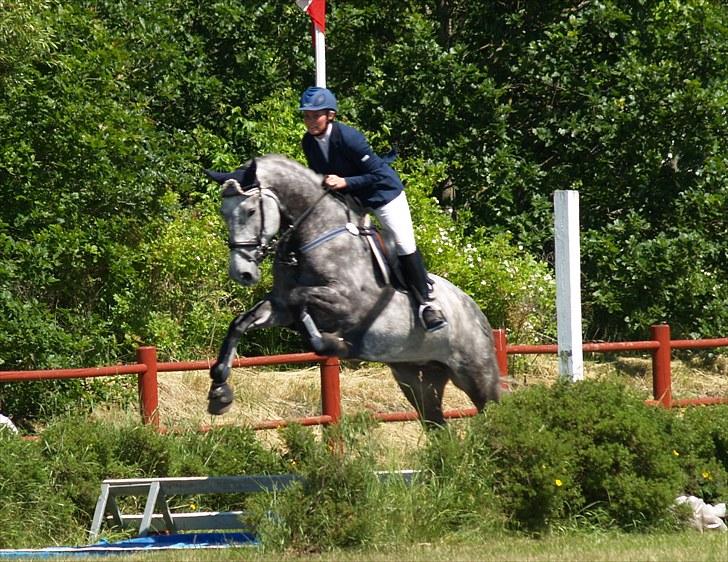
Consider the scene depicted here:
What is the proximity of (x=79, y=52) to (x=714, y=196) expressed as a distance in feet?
24.1

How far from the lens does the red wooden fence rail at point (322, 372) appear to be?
10.4 meters

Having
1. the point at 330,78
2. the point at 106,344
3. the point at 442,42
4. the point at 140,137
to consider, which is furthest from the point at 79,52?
the point at 442,42

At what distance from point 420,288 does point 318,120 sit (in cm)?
133

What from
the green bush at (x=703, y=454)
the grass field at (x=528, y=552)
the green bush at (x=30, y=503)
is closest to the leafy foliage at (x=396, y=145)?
the green bush at (x=30, y=503)

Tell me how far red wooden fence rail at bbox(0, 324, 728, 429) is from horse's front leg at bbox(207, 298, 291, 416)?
1.10 metres

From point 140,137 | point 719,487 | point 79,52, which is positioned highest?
point 79,52

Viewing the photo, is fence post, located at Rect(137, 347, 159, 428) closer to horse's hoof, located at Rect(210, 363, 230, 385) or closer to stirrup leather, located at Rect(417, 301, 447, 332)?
horse's hoof, located at Rect(210, 363, 230, 385)

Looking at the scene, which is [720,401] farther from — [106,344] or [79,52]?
[79,52]

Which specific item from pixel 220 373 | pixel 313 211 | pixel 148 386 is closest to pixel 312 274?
pixel 313 211

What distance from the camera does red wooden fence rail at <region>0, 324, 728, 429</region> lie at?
10352mm

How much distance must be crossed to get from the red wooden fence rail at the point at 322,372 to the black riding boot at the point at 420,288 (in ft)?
3.05

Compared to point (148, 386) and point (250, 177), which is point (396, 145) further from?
point (250, 177)

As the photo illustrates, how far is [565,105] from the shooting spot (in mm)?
17219

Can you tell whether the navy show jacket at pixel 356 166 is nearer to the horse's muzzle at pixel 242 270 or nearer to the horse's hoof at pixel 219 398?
the horse's muzzle at pixel 242 270
